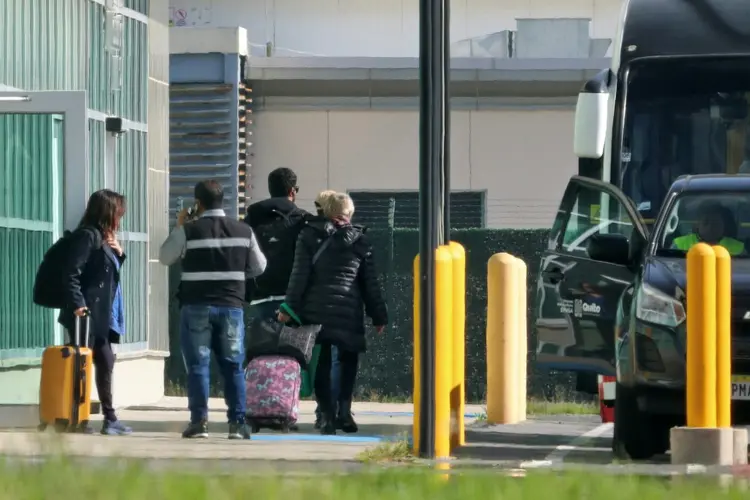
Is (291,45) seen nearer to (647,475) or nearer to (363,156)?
(363,156)

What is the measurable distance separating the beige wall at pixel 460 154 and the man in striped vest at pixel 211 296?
1193cm

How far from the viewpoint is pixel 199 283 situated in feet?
40.5

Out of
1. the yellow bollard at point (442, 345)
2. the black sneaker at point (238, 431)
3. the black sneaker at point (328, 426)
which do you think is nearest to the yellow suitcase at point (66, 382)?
the black sneaker at point (238, 431)

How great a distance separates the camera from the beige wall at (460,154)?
24516mm

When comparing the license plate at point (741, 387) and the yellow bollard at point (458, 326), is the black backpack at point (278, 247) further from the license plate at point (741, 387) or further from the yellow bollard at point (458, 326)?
the license plate at point (741, 387)

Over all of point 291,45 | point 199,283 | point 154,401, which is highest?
point 291,45

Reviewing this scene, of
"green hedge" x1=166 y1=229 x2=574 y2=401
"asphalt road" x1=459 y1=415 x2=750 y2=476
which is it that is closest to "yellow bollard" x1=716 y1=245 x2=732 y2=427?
"asphalt road" x1=459 y1=415 x2=750 y2=476

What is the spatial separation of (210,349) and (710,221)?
10.5 ft

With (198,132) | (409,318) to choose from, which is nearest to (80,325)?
(409,318)

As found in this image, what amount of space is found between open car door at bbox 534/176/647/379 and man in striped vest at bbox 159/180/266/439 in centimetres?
195

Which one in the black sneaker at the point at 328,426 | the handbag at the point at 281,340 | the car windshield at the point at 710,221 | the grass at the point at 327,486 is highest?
the car windshield at the point at 710,221

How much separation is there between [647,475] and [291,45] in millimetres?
21521

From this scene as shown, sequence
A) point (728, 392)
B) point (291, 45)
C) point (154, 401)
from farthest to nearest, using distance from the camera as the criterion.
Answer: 1. point (291, 45)
2. point (154, 401)
3. point (728, 392)

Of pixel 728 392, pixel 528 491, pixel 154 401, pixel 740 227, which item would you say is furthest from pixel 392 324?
pixel 528 491
